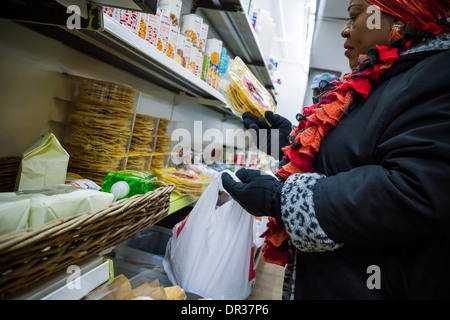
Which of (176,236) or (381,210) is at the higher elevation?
(381,210)

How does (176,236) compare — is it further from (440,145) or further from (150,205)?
(440,145)

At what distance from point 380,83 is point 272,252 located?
24.2 inches

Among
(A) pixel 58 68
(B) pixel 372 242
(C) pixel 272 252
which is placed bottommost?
(C) pixel 272 252

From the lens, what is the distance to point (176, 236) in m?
1.32

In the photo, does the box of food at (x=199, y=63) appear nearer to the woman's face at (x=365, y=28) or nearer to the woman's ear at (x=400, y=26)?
the woman's face at (x=365, y=28)

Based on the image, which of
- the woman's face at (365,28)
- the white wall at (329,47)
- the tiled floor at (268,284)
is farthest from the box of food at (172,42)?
the white wall at (329,47)

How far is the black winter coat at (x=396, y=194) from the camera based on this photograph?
0.54 meters

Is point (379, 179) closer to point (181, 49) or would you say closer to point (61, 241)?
point (61, 241)

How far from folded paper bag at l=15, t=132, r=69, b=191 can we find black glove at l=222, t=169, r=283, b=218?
0.49m

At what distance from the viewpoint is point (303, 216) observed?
640mm

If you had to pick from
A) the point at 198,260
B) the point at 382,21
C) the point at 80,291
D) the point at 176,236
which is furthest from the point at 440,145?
the point at 176,236

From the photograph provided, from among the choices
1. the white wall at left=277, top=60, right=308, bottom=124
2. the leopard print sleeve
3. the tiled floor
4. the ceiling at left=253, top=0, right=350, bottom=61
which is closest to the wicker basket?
the leopard print sleeve
